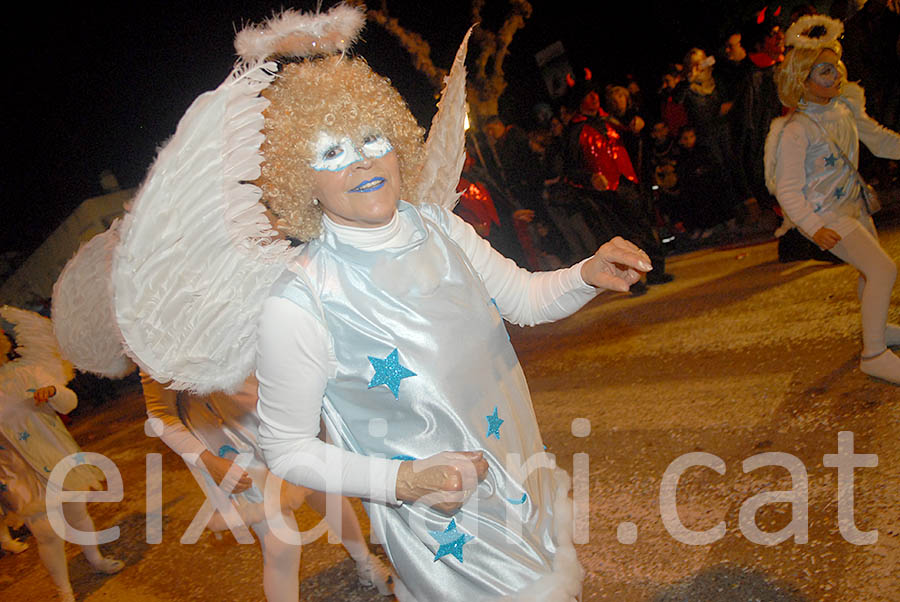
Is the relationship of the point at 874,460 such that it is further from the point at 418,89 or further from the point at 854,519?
the point at 418,89

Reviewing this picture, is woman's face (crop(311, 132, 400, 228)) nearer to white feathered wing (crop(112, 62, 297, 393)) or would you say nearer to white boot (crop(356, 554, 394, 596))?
white feathered wing (crop(112, 62, 297, 393))

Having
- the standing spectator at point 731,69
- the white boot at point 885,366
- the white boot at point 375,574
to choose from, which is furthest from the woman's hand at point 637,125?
the white boot at point 375,574

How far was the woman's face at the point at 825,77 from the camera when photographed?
12.0 ft

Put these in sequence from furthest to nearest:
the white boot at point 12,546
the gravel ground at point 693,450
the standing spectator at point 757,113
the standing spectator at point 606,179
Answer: the standing spectator at point 757,113 < the standing spectator at point 606,179 < the white boot at point 12,546 < the gravel ground at point 693,450

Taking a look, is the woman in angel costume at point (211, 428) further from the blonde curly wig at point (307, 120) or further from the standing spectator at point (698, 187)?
the standing spectator at point (698, 187)

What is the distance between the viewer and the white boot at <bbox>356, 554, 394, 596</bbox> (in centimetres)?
331

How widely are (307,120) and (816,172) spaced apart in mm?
3308

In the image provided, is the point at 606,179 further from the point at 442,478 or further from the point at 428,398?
the point at 442,478

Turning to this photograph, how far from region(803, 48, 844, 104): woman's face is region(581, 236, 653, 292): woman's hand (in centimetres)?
269

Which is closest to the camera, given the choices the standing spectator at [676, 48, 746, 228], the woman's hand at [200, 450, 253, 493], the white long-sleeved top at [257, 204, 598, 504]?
the white long-sleeved top at [257, 204, 598, 504]

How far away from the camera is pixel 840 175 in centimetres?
368

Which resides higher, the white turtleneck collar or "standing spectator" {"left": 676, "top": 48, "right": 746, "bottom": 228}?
the white turtleneck collar

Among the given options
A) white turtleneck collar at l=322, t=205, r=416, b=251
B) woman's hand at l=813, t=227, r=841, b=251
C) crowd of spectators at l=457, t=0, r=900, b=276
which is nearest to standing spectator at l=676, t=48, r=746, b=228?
crowd of spectators at l=457, t=0, r=900, b=276

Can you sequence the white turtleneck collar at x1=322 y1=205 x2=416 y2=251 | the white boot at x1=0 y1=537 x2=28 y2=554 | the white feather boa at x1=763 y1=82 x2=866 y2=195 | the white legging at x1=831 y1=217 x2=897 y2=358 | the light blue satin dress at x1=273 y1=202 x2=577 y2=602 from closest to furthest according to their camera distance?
1. the light blue satin dress at x1=273 y1=202 x2=577 y2=602
2. the white turtleneck collar at x1=322 y1=205 x2=416 y2=251
3. the white legging at x1=831 y1=217 x2=897 y2=358
4. the white feather boa at x1=763 y1=82 x2=866 y2=195
5. the white boot at x1=0 y1=537 x2=28 y2=554
